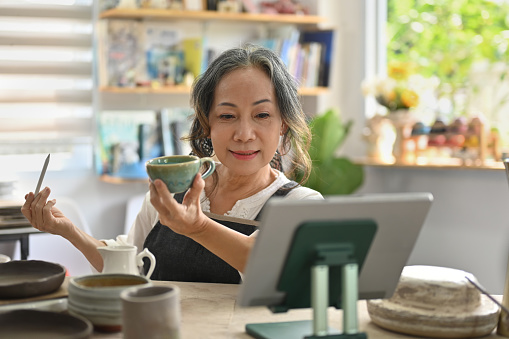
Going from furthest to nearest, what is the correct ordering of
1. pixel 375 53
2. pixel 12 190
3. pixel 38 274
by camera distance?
pixel 375 53, pixel 12 190, pixel 38 274

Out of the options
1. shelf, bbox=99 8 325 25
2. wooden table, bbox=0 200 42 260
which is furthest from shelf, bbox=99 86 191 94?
wooden table, bbox=0 200 42 260

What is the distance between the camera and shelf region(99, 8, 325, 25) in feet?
12.1

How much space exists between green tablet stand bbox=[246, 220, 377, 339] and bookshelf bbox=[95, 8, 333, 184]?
8.57 ft

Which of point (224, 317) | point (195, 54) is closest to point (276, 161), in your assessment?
point (224, 317)

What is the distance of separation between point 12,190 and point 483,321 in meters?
2.54

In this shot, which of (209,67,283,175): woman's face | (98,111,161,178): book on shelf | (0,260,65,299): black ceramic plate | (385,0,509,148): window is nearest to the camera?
(0,260,65,299): black ceramic plate

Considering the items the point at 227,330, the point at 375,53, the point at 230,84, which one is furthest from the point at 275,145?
the point at 375,53

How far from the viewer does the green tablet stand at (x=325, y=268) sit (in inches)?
45.1

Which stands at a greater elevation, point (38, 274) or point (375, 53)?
point (375, 53)

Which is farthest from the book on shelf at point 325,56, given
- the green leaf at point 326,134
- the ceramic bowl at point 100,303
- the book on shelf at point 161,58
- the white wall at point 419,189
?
the ceramic bowl at point 100,303

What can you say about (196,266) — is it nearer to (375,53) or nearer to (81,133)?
(81,133)

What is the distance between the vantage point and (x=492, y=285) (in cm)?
336

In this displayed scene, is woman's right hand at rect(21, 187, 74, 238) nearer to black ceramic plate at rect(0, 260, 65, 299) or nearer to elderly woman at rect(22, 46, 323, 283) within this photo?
elderly woman at rect(22, 46, 323, 283)

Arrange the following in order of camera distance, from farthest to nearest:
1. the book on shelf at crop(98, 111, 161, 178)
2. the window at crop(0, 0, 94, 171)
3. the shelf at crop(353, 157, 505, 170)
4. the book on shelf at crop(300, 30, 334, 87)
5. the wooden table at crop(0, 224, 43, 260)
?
1. the book on shelf at crop(300, 30, 334, 87)
2. the book on shelf at crop(98, 111, 161, 178)
3. the window at crop(0, 0, 94, 171)
4. the shelf at crop(353, 157, 505, 170)
5. the wooden table at crop(0, 224, 43, 260)
